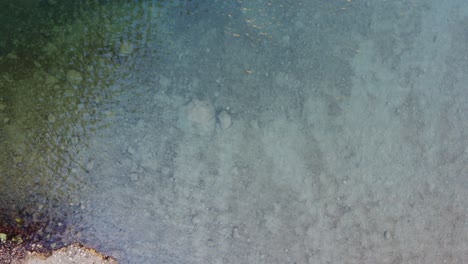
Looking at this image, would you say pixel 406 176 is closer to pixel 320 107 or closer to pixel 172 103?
pixel 320 107

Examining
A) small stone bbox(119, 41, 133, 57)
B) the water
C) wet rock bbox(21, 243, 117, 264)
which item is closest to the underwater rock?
the water

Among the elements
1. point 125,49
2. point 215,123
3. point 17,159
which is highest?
point 125,49

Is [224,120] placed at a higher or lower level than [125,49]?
lower

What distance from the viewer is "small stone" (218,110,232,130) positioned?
6.63 feet

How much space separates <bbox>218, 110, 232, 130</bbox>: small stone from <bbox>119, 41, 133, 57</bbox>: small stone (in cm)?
65

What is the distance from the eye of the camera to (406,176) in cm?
210

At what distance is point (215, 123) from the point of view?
6.63 feet

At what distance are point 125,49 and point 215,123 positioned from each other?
0.69 meters

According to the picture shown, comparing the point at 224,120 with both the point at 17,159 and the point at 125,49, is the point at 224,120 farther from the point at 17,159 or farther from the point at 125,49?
the point at 17,159

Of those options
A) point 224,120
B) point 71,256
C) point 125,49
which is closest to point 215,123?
point 224,120

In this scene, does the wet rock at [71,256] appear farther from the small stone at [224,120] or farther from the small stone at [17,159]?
the small stone at [224,120]

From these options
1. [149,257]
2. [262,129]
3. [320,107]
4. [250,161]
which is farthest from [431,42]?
[149,257]

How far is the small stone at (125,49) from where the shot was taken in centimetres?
203

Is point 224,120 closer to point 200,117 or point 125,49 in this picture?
point 200,117
